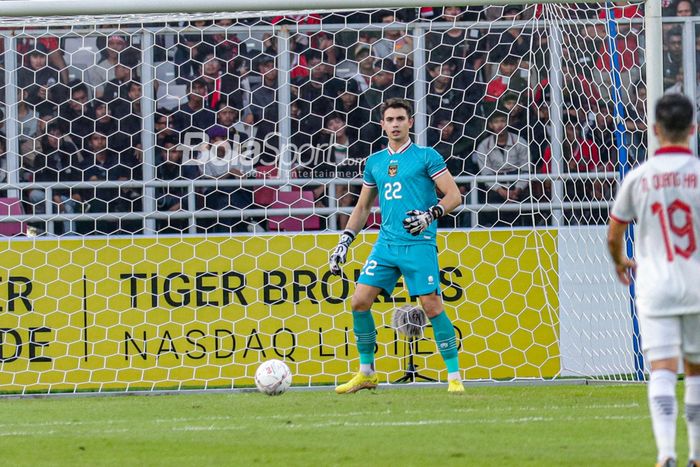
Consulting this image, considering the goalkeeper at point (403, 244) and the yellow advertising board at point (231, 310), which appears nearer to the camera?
the goalkeeper at point (403, 244)

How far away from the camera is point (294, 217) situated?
11.1m

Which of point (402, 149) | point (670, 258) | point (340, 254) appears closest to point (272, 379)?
point (340, 254)

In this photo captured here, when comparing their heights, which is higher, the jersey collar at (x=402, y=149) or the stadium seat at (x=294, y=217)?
the jersey collar at (x=402, y=149)

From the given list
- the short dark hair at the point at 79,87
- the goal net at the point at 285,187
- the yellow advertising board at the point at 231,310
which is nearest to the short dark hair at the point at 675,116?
the goal net at the point at 285,187

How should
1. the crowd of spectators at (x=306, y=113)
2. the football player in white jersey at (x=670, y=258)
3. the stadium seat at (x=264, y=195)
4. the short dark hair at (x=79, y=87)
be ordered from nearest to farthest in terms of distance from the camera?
the football player in white jersey at (x=670, y=258)
the crowd of spectators at (x=306, y=113)
the stadium seat at (x=264, y=195)
the short dark hair at (x=79, y=87)

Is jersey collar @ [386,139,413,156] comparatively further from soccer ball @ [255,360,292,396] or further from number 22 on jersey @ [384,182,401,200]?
soccer ball @ [255,360,292,396]

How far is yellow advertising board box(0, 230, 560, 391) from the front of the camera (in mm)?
10117

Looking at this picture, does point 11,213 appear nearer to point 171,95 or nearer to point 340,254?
point 171,95

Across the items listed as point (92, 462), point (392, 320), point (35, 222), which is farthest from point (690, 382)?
point (35, 222)

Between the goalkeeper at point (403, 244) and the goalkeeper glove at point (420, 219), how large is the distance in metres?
0.19

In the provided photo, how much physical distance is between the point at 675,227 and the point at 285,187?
6.81 metres

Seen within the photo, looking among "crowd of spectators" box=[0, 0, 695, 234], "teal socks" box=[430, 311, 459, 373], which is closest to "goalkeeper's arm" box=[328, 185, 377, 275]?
"teal socks" box=[430, 311, 459, 373]

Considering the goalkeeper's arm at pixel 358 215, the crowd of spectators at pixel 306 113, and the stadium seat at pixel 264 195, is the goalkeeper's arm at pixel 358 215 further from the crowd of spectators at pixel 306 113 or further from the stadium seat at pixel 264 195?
the stadium seat at pixel 264 195

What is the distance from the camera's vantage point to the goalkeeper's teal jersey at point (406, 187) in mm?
8531
